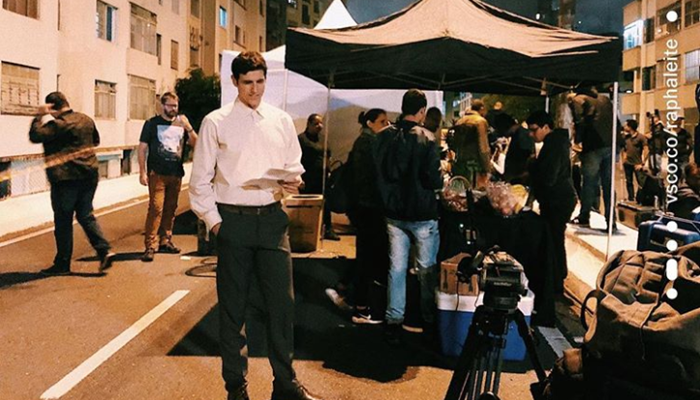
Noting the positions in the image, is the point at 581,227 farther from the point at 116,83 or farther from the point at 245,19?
the point at 245,19

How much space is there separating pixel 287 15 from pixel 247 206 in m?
74.8

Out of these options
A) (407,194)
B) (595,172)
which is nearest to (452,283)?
(407,194)

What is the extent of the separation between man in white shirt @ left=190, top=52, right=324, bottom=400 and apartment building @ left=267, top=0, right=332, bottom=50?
189 ft

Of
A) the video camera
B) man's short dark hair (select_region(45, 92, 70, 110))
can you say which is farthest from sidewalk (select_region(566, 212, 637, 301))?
man's short dark hair (select_region(45, 92, 70, 110))

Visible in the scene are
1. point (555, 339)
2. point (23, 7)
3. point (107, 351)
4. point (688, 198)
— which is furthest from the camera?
point (23, 7)

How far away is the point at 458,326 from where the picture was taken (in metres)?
5.58

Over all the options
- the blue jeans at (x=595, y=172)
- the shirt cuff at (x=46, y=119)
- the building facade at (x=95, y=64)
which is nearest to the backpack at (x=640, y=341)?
the shirt cuff at (x=46, y=119)

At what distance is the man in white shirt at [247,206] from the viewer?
4.20 m

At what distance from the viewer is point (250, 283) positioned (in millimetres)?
4461

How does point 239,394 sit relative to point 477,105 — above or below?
below

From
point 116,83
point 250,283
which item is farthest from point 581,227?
point 116,83

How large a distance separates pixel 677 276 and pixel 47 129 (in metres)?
7.16

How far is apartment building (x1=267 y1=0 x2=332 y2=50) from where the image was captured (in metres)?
69.4

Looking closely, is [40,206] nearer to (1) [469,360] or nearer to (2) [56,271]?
(2) [56,271]
